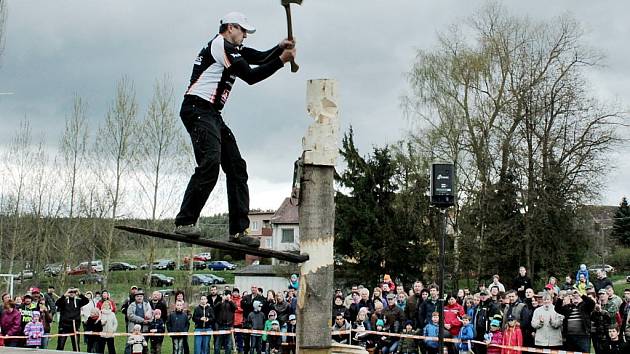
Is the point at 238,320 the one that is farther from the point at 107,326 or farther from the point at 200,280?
the point at 200,280

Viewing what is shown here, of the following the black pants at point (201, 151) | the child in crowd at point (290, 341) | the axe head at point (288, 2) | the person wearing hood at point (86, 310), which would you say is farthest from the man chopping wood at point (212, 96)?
the person wearing hood at point (86, 310)

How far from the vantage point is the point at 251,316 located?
643 inches

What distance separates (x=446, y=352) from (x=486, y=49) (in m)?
21.8

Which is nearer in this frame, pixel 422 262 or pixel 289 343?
pixel 289 343

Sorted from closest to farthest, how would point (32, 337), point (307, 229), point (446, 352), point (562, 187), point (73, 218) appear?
point (307, 229) < point (446, 352) < point (32, 337) < point (562, 187) < point (73, 218)

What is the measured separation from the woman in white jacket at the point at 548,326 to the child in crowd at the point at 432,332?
6.24ft

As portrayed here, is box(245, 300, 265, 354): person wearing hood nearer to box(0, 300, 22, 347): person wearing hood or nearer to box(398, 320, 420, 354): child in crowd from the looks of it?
box(398, 320, 420, 354): child in crowd

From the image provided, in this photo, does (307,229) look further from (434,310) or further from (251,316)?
(251,316)

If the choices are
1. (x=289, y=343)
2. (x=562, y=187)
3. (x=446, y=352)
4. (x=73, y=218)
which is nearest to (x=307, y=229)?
(x=446, y=352)

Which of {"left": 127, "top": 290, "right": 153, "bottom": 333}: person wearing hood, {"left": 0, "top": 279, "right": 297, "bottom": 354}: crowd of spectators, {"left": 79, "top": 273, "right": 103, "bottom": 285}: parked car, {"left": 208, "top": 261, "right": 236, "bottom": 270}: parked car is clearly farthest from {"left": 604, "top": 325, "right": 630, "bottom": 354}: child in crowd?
{"left": 208, "top": 261, "right": 236, "bottom": 270}: parked car

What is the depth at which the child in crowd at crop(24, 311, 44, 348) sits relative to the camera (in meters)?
14.8

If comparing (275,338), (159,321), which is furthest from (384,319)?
(159,321)

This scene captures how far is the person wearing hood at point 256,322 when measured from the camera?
16.1 m

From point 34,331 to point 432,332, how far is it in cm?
794
